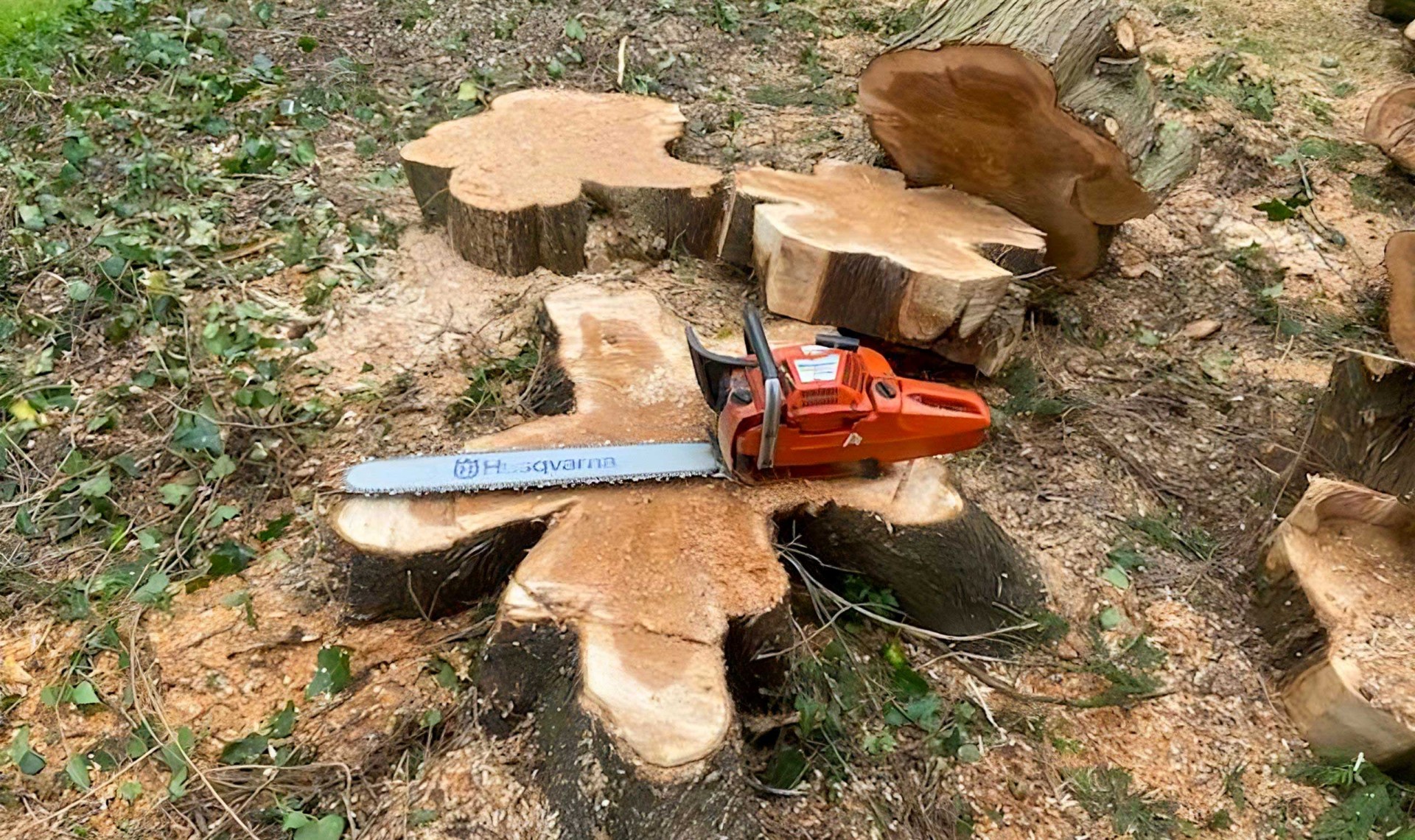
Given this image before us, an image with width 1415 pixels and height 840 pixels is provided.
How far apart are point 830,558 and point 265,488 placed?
1548mm

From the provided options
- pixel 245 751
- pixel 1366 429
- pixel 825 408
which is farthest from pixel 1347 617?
pixel 245 751

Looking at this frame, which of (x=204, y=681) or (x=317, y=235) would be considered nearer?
(x=204, y=681)

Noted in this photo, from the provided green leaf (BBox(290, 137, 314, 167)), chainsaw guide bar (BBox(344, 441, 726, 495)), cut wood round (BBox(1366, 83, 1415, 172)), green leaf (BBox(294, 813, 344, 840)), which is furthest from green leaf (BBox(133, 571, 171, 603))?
cut wood round (BBox(1366, 83, 1415, 172))

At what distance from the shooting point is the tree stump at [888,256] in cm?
295

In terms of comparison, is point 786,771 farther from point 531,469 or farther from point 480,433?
point 480,433

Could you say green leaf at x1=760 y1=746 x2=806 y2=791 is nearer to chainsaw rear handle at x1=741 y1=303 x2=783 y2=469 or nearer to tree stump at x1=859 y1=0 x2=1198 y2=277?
chainsaw rear handle at x1=741 y1=303 x2=783 y2=469

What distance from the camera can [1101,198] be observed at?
328 centimetres

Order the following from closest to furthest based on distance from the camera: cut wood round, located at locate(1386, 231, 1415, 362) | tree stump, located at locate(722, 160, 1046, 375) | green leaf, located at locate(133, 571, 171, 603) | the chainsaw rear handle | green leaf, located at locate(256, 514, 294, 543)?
the chainsaw rear handle → green leaf, located at locate(133, 571, 171, 603) → green leaf, located at locate(256, 514, 294, 543) → tree stump, located at locate(722, 160, 1046, 375) → cut wood round, located at locate(1386, 231, 1415, 362)

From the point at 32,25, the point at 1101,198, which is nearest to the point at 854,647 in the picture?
the point at 1101,198

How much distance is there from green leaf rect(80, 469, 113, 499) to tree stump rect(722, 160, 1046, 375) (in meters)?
1.94

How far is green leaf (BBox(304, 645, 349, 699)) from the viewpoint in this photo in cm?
225

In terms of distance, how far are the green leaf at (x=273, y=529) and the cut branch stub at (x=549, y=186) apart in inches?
45.9

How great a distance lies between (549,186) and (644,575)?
5.56 ft

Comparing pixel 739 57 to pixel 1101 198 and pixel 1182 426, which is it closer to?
pixel 1101 198
